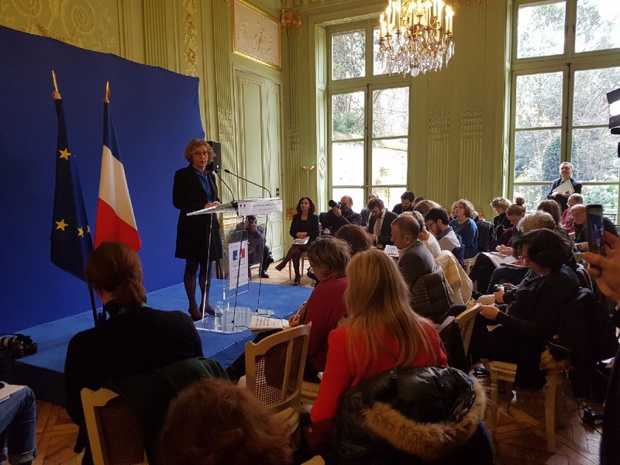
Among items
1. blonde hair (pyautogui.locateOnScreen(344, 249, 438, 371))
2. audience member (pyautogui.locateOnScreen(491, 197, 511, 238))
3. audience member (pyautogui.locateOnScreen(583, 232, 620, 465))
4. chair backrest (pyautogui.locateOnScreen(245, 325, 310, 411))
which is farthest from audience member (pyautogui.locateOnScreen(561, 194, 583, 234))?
audience member (pyautogui.locateOnScreen(583, 232, 620, 465))

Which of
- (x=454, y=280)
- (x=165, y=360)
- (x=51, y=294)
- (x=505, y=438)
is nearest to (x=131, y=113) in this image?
(x=51, y=294)

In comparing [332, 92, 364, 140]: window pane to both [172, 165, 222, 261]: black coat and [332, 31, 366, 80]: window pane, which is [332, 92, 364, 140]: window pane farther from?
[172, 165, 222, 261]: black coat

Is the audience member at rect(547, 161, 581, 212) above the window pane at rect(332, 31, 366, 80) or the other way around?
the other way around

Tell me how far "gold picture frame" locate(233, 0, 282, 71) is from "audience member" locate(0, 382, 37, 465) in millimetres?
6273

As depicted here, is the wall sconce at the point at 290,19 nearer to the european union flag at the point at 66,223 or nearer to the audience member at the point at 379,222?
the audience member at the point at 379,222

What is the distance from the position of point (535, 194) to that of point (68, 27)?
275 inches

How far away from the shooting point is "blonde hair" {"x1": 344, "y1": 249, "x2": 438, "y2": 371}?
1509 millimetres

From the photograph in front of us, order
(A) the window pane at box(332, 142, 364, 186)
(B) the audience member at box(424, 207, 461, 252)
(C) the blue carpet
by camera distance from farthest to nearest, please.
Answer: (A) the window pane at box(332, 142, 364, 186) → (B) the audience member at box(424, 207, 461, 252) → (C) the blue carpet

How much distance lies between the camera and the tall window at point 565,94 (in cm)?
711

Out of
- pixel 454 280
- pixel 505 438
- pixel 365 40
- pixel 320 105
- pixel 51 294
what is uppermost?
pixel 365 40

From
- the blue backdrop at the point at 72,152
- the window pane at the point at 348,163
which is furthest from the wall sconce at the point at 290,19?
the blue backdrop at the point at 72,152

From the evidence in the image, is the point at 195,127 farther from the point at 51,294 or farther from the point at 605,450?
the point at 605,450

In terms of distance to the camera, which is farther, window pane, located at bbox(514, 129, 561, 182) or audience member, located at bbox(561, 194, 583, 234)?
window pane, located at bbox(514, 129, 561, 182)

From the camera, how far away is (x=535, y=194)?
7.66 m
